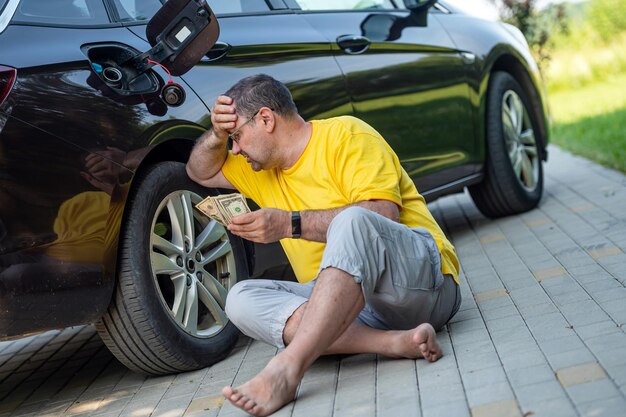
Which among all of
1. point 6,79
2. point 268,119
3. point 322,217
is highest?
point 6,79

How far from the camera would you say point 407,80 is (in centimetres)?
598

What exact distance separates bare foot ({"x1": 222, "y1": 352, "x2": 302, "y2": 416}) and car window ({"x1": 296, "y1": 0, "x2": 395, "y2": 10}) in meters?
2.51

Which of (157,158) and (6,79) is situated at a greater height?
(6,79)

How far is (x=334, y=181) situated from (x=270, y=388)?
34.4 inches

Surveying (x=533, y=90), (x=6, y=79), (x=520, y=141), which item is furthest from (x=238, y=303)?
(x=533, y=90)

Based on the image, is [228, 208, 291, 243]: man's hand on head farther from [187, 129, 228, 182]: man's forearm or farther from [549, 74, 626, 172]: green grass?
[549, 74, 626, 172]: green grass

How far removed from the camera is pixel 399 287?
389 cm

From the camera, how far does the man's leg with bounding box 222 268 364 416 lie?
3.55 metres

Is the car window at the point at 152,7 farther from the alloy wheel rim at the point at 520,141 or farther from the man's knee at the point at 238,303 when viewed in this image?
the alloy wheel rim at the point at 520,141

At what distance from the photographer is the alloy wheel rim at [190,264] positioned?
171 inches

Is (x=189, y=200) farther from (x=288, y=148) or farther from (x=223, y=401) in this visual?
(x=223, y=401)

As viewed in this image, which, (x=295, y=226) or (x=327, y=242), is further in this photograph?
(x=295, y=226)

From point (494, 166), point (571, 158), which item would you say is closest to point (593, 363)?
point (494, 166)

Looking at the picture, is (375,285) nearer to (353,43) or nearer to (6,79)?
(6,79)
